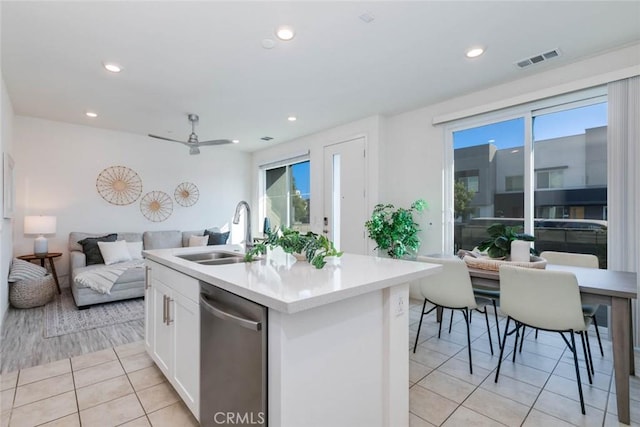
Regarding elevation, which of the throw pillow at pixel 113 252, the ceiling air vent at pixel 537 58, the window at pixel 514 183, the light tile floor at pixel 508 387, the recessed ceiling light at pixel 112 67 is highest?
the ceiling air vent at pixel 537 58

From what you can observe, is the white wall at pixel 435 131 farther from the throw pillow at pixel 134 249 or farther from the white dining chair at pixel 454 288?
the throw pillow at pixel 134 249

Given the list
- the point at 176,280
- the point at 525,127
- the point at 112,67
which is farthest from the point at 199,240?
the point at 525,127

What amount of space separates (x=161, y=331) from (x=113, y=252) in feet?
9.78

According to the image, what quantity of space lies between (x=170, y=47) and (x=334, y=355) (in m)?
2.72

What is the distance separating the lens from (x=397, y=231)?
A: 152 inches

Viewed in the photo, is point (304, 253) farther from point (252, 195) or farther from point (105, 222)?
point (252, 195)

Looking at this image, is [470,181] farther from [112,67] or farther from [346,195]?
[112,67]

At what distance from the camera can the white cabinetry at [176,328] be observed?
1615mm

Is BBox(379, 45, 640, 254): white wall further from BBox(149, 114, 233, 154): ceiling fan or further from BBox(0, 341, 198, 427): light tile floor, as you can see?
BBox(0, 341, 198, 427): light tile floor

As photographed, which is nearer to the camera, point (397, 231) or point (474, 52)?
point (474, 52)

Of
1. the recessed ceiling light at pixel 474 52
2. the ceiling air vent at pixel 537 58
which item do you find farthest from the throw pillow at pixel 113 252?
the ceiling air vent at pixel 537 58

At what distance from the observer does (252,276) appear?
4.69ft

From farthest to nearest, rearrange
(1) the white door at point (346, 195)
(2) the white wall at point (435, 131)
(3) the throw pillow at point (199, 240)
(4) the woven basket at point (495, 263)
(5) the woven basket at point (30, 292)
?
(3) the throw pillow at point (199, 240)
(1) the white door at point (346, 195)
(5) the woven basket at point (30, 292)
(2) the white wall at point (435, 131)
(4) the woven basket at point (495, 263)

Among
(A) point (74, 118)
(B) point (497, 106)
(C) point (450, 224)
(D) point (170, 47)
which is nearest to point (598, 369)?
(C) point (450, 224)
